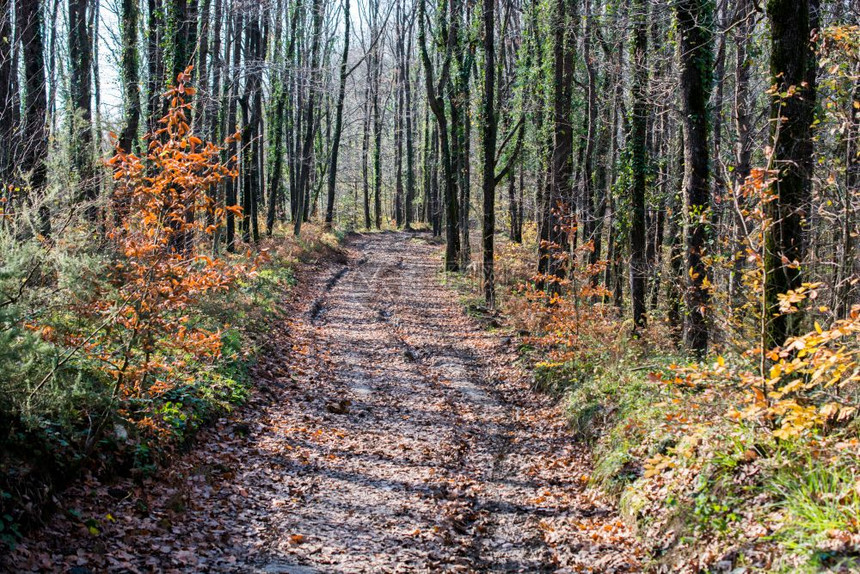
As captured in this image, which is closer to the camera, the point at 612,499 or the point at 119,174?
the point at 119,174

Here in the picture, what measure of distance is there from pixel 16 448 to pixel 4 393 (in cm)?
44

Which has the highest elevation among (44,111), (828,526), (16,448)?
(44,111)

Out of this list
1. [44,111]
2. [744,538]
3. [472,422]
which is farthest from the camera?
[44,111]

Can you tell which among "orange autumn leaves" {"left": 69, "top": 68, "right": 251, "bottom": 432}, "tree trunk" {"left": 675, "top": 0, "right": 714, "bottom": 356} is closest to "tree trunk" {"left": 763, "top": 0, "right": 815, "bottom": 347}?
"tree trunk" {"left": 675, "top": 0, "right": 714, "bottom": 356}

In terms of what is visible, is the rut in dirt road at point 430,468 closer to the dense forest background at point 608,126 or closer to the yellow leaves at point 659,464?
the yellow leaves at point 659,464

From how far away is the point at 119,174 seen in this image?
218 inches

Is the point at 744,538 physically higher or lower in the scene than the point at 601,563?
higher

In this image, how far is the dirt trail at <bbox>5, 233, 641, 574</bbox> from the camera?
5156 millimetres

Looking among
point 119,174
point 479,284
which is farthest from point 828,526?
point 479,284

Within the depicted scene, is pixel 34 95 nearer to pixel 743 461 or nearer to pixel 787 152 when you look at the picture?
pixel 787 152

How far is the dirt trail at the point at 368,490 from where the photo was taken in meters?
5.16

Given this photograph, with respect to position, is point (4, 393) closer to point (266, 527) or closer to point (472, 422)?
point (266, 527)

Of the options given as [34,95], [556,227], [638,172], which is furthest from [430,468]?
[34,95]

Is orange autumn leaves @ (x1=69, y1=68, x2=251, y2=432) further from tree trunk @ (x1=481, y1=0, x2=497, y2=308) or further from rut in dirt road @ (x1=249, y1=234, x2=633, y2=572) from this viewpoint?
tree trunk @ (x1=481, y1=0, x2=497, y2=308)
